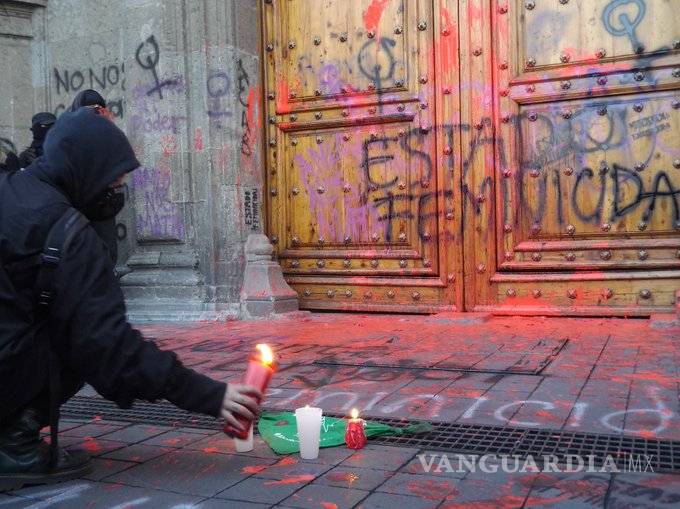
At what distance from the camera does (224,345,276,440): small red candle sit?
2.25 m

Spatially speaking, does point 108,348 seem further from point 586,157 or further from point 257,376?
point 586,157

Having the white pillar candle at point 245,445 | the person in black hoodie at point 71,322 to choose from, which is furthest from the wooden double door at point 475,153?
the person in black hoodie at point 71,322

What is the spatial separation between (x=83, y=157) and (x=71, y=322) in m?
0.50

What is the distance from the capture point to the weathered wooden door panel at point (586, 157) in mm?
5457

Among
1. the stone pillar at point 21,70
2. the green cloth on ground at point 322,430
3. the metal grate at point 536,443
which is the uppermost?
the stone pillar at point 21,70

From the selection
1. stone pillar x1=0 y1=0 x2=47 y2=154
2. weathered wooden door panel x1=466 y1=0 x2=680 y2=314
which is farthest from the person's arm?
stone pillar x1=0 y1=0 x2=47 y2=154

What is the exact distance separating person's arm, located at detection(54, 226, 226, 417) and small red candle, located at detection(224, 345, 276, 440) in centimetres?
7

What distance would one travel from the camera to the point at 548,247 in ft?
18.8

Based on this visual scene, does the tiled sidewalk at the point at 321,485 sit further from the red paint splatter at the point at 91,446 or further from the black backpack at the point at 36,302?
the black backpack at the point at 36,302

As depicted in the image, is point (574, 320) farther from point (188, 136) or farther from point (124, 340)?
point (124, 340)

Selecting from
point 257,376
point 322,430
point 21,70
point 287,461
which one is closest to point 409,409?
point 322,430

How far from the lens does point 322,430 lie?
9.26 feet

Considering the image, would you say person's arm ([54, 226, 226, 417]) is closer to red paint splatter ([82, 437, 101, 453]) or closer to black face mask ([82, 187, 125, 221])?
black face mask ([82, 187, 125, 221])

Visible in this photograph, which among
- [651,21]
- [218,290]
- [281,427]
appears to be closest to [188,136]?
[218,290]
